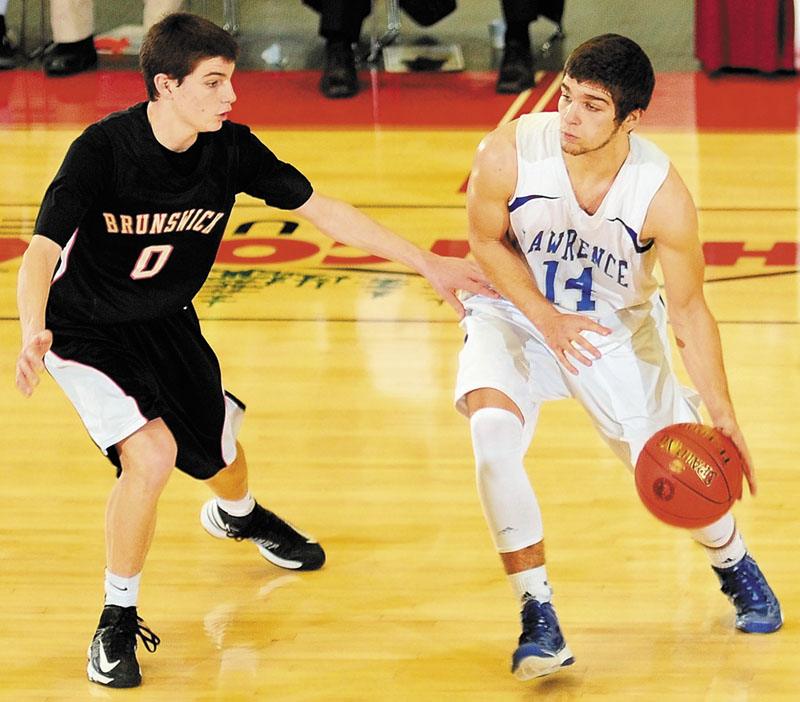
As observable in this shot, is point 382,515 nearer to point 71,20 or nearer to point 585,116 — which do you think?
point 585,116

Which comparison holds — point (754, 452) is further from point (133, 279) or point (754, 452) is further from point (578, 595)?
point (133, 279)

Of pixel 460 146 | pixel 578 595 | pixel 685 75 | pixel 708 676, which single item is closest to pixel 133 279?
pixel 578 595

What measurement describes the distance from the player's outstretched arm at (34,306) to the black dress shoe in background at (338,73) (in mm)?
6131

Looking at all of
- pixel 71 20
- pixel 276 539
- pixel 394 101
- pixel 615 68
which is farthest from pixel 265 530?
pixel 71 20

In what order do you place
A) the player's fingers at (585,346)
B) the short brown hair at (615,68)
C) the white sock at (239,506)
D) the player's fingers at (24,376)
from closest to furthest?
the player's fingers at (24,376)
the short brown hair at (615,68)
the player's fingers at (585,346)
the white sock at (239,506)

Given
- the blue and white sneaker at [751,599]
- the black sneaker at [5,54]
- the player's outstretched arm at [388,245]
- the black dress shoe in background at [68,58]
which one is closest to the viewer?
the blue and white sneaker at [751,599]

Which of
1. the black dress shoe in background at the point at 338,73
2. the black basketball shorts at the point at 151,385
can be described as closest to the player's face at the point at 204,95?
the black basketball shorts at the point at 151,385

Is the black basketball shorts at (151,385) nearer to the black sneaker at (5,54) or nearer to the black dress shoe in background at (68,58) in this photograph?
the black dress shoe in background at (68,58)

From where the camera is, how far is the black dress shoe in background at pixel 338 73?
30.1 feet

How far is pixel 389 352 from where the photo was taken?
5.53 metres

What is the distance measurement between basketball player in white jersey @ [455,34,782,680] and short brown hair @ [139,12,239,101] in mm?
683

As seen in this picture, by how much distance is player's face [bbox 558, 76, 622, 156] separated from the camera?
329 cm

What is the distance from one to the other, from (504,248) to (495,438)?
0.51 metres

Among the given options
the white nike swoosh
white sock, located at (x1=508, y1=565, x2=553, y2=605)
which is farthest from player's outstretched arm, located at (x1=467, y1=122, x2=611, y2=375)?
the white nike swoosh
